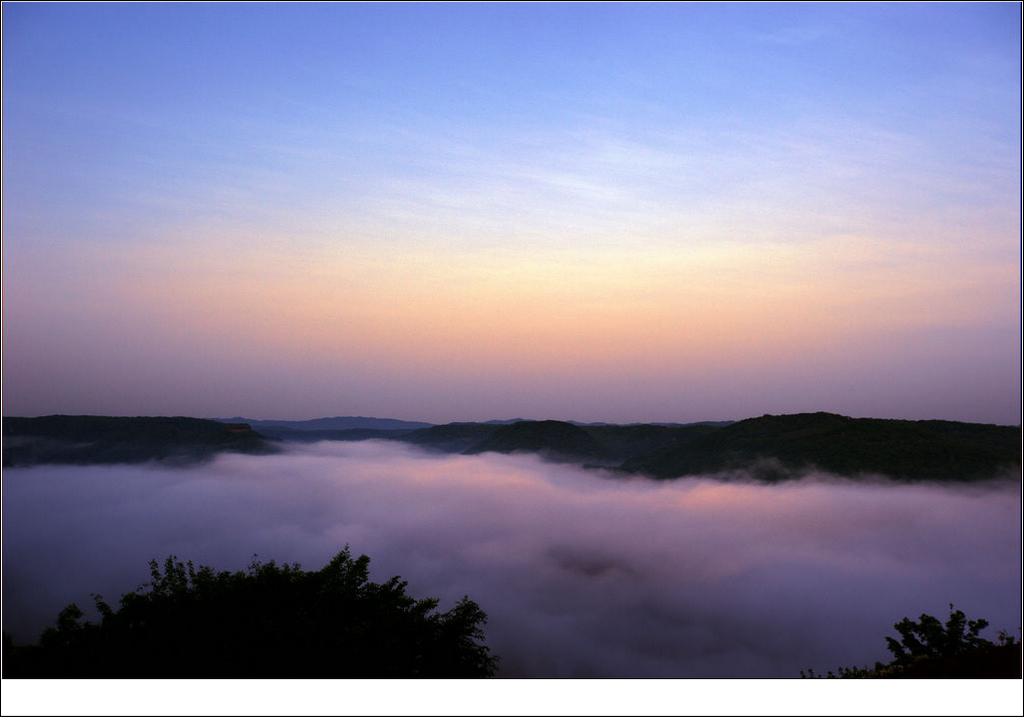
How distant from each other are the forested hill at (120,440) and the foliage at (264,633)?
137508 mm

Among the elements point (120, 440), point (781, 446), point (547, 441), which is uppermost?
point (781, 446)

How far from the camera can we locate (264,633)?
14.0 meters

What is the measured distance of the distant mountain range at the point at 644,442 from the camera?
9312cm

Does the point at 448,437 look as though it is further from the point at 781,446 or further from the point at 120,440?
the point at 781,446

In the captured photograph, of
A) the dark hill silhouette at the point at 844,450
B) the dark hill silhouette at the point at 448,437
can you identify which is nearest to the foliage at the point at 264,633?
the dark hill silhouette at the point at 844,450

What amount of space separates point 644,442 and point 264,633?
135598 millimetres

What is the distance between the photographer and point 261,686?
558cm

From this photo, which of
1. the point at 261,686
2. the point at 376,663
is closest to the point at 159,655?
the point at 376,663

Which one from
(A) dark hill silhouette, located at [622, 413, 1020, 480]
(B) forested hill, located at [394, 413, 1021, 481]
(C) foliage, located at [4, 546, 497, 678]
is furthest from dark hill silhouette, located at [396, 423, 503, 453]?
(C) foliage, located at [4, 546, 497, 678]

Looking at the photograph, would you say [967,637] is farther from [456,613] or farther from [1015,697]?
[1015,697]

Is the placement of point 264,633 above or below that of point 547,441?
above

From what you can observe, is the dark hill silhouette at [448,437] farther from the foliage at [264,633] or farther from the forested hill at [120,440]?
the foliage at [264,633]

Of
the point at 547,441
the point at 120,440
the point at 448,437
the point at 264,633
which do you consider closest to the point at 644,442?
the point at 547,441

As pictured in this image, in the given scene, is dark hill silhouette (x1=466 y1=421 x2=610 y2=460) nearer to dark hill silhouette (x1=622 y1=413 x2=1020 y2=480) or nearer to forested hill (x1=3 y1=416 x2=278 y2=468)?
dark hill silhouette (x1=622 y1=413 x2=1020 y2=480)
